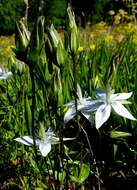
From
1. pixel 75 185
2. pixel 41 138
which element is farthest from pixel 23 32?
pixel 75 185

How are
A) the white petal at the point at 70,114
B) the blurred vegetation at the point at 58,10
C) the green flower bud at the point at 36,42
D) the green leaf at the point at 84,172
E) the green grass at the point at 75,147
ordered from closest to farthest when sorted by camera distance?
the green flower bud at the point at 36,42 → the white petal at the point at 70,114 → the green leaf at the point at 84,172 → the green grass at the point at 75,147 → the blurred vegetation at the point at 58,10

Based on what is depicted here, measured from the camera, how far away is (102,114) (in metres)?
1.54

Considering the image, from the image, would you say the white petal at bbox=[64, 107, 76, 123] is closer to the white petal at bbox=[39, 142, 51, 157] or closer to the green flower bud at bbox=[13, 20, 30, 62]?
the white petal at bbox=[39, 142, 51, 157]

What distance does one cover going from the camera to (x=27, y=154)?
230 centimetres

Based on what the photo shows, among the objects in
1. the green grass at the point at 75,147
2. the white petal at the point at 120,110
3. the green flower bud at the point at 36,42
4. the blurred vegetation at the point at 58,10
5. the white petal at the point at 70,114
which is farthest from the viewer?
the blurred vegetation at the point at 58,10

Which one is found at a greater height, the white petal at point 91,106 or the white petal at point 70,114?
the white petal at point 91,106

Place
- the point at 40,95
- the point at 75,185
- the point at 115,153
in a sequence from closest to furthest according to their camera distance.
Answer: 1. the point at 75,185
2. the point at 115,153
3. the point at 40,95

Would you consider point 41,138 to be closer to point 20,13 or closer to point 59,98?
point 59,98

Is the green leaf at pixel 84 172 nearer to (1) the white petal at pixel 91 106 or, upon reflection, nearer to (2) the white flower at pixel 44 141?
(2) the white flower at pixel 44 141

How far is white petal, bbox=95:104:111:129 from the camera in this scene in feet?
4.97

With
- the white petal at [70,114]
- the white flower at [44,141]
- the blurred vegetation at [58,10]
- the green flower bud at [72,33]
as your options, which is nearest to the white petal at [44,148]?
the white flower at [44,141]

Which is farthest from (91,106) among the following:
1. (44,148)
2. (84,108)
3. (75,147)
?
(75,147)

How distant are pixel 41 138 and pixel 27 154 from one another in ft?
1.82

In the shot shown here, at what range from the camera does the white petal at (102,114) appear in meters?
1.52
